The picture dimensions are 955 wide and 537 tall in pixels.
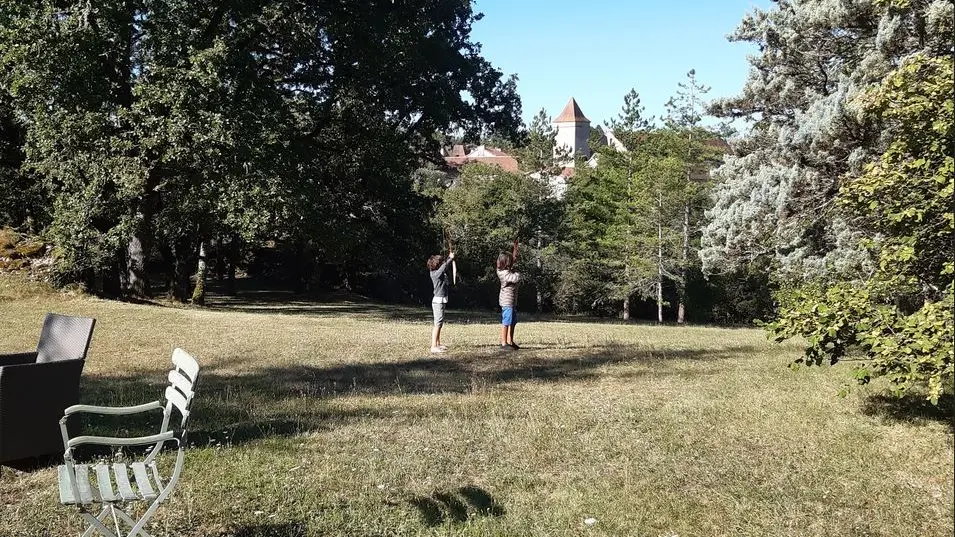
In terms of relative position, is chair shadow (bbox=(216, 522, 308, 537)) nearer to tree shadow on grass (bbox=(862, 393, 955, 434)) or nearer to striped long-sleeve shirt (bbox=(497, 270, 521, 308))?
tree shadow on grass (bbox=(862, 393, 955, 434))

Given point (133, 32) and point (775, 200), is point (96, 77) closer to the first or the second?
point (133, 32)

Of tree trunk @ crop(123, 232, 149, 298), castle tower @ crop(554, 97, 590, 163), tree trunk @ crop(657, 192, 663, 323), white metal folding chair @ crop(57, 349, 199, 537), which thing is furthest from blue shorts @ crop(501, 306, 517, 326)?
castle tower @ crop(554, 97, 590, 163)

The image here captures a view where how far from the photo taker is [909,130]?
599 centimetres

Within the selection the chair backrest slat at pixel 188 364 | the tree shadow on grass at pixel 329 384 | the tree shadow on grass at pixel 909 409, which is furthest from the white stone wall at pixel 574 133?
the chair backrest slat at pixel 188 364

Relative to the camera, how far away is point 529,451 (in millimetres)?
5961

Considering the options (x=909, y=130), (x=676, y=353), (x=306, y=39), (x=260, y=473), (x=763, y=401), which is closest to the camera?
(x=260, y=473)

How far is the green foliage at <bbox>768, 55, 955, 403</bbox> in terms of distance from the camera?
5379 millimetres

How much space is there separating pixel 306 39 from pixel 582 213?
2680cm

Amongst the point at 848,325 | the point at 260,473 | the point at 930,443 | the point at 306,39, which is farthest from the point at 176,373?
the point at 306,39

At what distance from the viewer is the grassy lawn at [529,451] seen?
4.53 metres

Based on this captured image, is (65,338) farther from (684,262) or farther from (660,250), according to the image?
(660,250)

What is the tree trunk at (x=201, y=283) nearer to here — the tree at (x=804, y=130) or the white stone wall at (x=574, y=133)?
the tree at (x=804, y=130)

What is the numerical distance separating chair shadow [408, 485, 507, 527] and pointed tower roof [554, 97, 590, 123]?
93.1 metres

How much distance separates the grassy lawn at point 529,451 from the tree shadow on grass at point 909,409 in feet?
0.14
